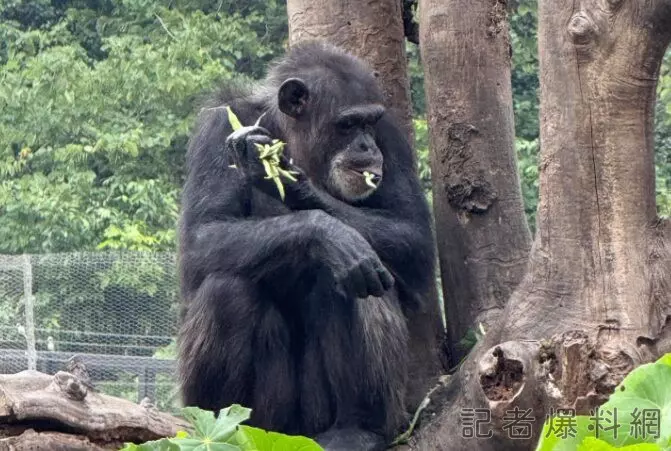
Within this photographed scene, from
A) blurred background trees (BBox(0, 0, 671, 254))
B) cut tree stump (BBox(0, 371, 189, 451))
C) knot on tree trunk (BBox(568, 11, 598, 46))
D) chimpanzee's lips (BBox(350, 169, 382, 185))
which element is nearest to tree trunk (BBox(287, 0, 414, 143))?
chimpanzee's lips (BBox(350, 169, 382, 185))

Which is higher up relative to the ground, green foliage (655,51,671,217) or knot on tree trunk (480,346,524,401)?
green foliage (655,51,671,217)

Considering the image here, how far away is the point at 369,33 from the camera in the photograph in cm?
389

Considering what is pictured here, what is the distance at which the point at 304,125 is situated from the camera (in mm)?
3648

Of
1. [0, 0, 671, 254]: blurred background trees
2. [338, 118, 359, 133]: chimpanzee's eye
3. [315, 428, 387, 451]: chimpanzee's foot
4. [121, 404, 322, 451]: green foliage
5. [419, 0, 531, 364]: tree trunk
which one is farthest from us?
[0, 0, 671, 254]: blurred background trees

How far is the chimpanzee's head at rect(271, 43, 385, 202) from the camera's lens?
351 centimetres

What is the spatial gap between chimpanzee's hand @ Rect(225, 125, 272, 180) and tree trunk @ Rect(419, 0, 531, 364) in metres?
0.80

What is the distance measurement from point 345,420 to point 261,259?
1.75ft

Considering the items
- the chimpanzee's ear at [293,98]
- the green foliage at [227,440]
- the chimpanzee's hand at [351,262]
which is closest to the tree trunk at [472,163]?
the chimpanzee's ear at [293,98]

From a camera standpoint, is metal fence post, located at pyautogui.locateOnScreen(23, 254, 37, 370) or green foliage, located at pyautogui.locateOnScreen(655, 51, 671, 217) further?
green foliage, located at pyautogui.locateOnScreen(655, 51, 671, 217)

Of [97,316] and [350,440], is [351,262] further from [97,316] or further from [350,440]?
[97,316]

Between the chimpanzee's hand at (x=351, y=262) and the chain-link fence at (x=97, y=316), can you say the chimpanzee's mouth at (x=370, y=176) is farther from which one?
the chain-link fence at (x=97, y=316)

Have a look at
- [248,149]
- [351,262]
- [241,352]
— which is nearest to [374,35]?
[248,149]

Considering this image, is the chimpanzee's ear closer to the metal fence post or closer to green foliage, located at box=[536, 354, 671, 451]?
green foliage, located at box=[536, 354, 671, 451]

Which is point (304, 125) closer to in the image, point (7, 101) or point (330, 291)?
point (330, 291)
